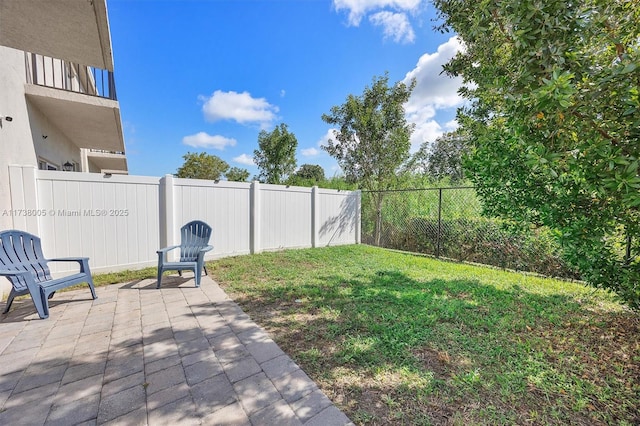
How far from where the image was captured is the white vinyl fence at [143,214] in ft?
13.3

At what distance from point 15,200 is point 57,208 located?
0.47 meters

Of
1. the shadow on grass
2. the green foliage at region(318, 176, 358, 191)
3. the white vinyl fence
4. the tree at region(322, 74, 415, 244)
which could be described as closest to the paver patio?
the shadow on grass

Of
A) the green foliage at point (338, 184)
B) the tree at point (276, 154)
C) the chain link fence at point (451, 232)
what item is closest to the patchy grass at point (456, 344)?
the chain link fence at point (451, 232)

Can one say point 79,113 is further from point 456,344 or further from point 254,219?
point 456,344

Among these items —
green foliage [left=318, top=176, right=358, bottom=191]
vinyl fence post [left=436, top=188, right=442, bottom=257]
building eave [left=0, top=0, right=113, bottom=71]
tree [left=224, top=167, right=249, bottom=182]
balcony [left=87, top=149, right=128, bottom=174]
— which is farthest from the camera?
tree [left=224, top=167, right=249, bottom=182]

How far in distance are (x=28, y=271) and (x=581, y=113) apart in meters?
5.22

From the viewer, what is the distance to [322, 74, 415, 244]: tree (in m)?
7.63

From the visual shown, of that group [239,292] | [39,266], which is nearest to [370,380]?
[239,292]

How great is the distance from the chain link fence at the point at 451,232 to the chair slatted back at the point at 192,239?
15.2 ft

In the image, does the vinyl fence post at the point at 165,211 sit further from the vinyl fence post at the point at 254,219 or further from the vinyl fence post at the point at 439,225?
the vinyl fence post at the point at 439,225

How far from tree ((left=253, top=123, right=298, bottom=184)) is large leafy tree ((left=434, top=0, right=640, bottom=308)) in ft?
37.4

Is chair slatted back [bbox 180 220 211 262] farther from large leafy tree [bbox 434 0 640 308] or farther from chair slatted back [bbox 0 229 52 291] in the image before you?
large leafy tree [bbox 434 0 640 308]

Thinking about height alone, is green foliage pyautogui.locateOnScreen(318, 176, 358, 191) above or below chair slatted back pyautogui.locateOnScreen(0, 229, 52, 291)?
above

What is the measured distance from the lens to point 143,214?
4.89 m
